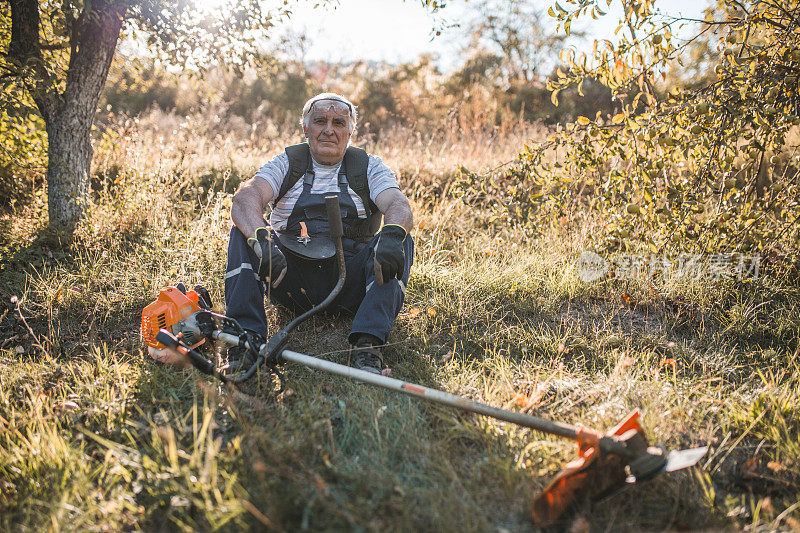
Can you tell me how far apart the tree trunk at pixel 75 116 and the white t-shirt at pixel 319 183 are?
2313 mm

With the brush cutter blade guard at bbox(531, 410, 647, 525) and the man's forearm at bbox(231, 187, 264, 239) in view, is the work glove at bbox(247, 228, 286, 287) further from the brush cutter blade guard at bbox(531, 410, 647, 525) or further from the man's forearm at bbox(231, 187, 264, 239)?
the brush cutter blade guard at bbox(531, 410, 647, 525)

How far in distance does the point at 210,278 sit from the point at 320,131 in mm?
1503

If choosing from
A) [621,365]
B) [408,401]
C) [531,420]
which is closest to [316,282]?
[408,401]

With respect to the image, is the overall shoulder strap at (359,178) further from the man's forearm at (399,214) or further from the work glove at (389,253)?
the work glove at (389,253)

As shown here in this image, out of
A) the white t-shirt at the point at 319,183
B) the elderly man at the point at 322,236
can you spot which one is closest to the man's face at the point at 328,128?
the elderly man at the point at 322,236

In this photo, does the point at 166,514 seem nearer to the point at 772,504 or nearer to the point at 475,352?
the point at 475,352

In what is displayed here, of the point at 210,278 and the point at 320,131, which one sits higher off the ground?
the point at 320,131

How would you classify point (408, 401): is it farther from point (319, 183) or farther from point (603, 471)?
point (319, 183)

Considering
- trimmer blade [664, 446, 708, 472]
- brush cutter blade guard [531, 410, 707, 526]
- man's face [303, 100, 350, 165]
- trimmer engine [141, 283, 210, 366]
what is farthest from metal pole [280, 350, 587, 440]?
man's face [303, 100, 350, 165]

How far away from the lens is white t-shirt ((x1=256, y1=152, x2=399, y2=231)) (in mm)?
3266

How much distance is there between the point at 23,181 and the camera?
5.29 metres

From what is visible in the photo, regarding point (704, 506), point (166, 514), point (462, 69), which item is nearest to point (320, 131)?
point (166, 514)

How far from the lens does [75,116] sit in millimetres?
4508
